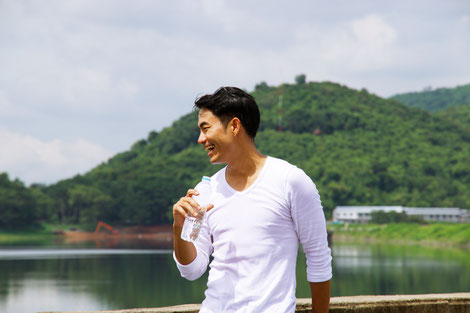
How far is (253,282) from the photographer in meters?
2.27

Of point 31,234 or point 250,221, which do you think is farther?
point 31,234

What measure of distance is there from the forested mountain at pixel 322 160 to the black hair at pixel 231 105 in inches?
3219

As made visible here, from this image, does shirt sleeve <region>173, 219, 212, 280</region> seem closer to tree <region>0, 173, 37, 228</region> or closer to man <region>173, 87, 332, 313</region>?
man <region>173, 87, 332, 313</region>

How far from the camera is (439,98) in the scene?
179 meters

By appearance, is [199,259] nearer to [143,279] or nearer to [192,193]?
[192,193]

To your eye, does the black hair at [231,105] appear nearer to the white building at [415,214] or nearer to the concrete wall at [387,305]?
the concrete wall at [387,305]

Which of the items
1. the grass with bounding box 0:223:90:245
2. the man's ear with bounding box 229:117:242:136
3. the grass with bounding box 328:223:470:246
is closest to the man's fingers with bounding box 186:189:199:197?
the man's ear with bounding box 229:117:242:136

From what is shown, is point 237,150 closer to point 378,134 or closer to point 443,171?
point 443,171

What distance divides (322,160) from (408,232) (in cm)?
3852

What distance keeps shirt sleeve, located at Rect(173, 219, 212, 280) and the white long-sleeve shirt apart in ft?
0.49

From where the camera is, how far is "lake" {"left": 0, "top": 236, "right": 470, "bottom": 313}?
107 ft

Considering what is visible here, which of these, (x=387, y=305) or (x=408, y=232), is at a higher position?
(x=387, y=305)

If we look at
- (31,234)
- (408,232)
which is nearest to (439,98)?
(408,232)

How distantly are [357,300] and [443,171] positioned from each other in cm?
11065
